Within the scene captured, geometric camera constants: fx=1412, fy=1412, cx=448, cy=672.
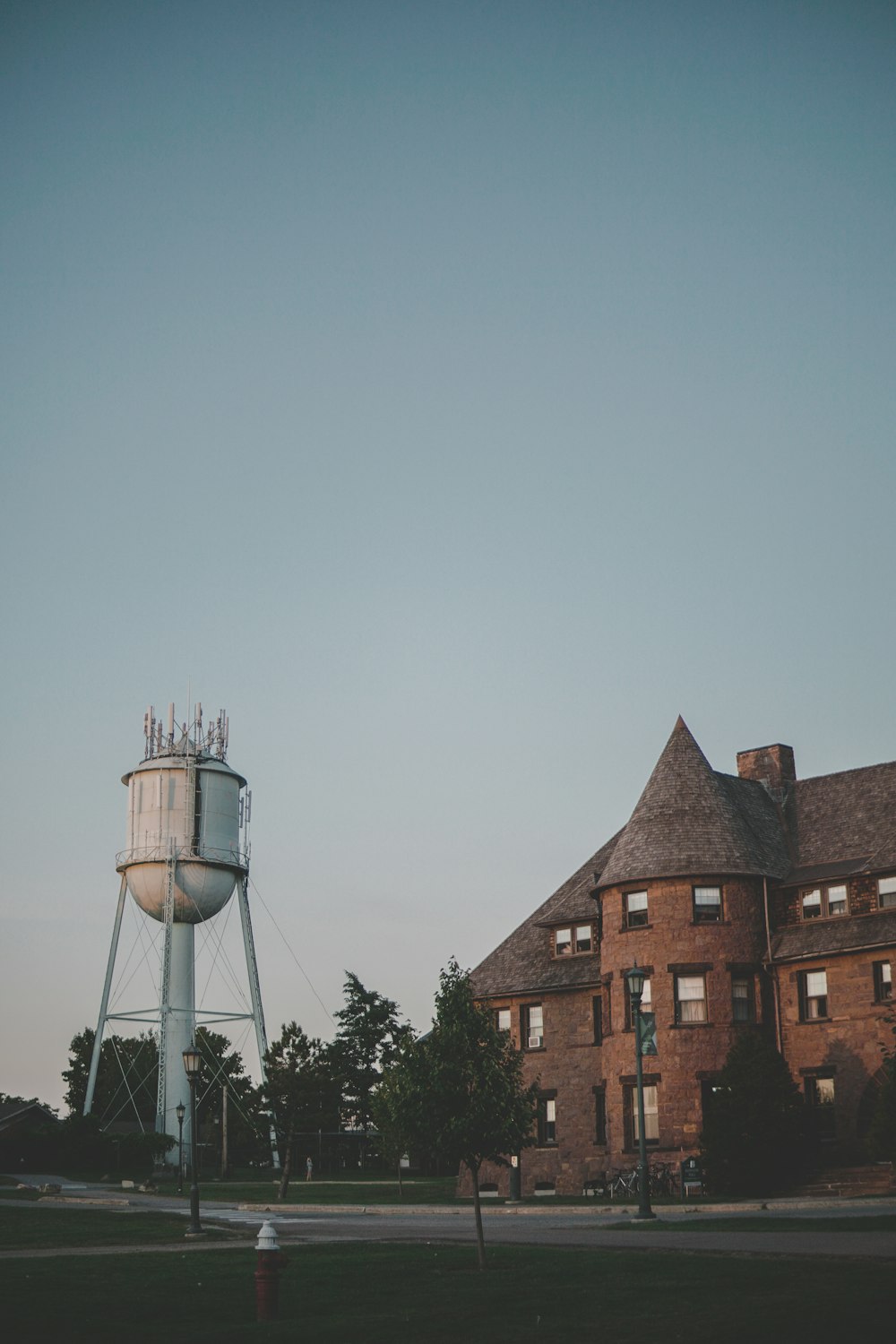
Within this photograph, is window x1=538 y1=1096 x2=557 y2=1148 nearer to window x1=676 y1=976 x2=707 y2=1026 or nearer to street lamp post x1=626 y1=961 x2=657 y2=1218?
window x1=676 y1=976 x2=707 y2=1026

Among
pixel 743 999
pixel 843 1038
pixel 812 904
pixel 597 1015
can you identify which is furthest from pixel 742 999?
pixel 597 1015

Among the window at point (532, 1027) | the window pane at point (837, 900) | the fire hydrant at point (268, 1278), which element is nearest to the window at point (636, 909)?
the window pane at point (837, 900)

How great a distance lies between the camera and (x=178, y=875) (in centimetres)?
6875

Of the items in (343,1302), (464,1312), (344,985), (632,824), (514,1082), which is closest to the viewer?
(464,1312)

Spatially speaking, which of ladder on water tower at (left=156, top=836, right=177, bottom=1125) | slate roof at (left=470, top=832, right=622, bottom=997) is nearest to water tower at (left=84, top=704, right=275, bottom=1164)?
ladder on water tower at (left=156, top=836, right=177, bottom=1125)

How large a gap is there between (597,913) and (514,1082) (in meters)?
27.5

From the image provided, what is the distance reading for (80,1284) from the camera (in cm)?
1925

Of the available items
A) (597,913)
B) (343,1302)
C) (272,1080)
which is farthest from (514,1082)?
(272,1080)

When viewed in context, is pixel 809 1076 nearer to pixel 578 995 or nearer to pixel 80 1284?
pixel 578 995

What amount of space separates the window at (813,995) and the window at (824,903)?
6.09 ft

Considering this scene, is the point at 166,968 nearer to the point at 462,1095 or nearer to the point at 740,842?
the point at 740,842

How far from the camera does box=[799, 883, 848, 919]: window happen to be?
44562 millimetres

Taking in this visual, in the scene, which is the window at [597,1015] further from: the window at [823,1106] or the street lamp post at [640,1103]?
the street lamp post at [640,1103]

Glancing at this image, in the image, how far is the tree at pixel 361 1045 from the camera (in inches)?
3964
